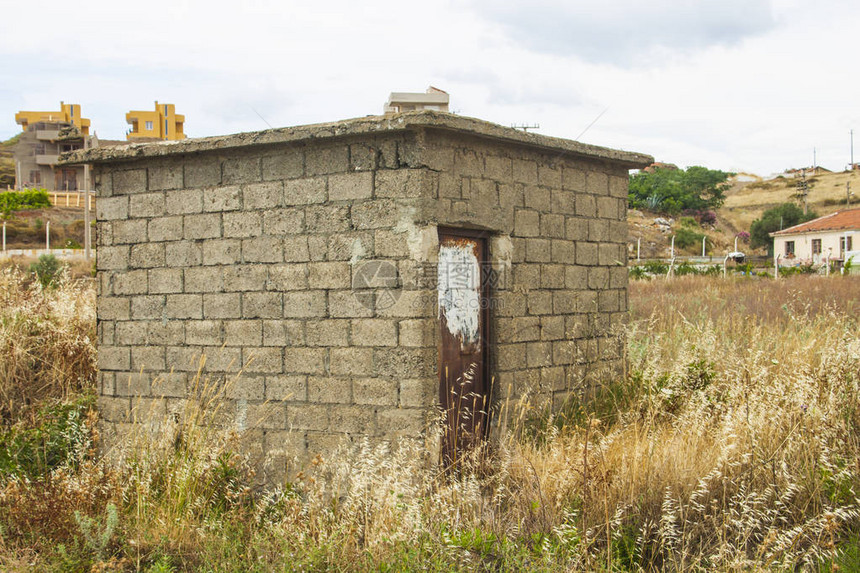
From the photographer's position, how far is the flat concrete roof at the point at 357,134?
5.64 metres

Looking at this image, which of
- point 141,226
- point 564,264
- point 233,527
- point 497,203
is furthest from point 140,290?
point 564,264

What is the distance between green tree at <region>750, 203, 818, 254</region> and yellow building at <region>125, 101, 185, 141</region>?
40.7 metres

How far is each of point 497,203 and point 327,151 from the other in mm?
1511

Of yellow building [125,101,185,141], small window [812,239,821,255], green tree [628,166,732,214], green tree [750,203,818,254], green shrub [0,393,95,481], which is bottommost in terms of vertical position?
green shrub [0,393,95,481]

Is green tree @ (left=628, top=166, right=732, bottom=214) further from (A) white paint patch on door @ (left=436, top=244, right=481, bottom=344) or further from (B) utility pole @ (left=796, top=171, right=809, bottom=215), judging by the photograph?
(A) white paint patch on door @ (left=436, top=244, right=481, bottom=344)

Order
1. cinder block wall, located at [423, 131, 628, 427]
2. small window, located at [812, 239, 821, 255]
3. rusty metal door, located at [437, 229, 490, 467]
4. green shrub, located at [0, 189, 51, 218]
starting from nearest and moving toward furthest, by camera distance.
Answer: rusty metal door, located at [437, 229, 490, 467] → cinder block wall, located at [423, 131, 628, 427] → small window, located at [812, 239, 821, 255] → green shrub, located at [0, 189, 51, 218]

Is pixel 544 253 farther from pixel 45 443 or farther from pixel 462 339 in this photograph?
pixel 45 443

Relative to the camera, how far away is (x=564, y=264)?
24.0 feet

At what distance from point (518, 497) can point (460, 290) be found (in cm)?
183

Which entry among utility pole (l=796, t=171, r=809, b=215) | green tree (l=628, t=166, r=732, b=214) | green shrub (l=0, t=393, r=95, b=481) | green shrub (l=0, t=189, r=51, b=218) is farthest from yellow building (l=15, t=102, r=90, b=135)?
green shrub (l=0, t=393, r=95, b=481)

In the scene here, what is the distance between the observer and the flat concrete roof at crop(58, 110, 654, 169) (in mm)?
5637

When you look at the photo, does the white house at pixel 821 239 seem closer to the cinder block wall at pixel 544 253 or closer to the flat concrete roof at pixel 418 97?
the cinder block wall at pixel 544 253

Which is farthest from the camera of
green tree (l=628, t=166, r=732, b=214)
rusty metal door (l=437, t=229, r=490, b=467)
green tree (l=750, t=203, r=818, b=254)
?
green tree (l=628, t=166, r=732, b=214)

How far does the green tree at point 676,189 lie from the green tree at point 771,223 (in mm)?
6915
